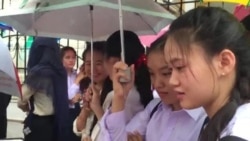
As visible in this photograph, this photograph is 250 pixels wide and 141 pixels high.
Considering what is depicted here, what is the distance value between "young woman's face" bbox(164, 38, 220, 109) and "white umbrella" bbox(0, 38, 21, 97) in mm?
1374

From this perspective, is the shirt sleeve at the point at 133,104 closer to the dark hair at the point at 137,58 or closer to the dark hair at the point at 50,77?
the dark hair at the point at 137,58

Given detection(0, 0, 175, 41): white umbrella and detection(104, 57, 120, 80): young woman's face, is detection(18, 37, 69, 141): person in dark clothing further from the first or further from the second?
detection(104, 57, 120, 80): young woman's face

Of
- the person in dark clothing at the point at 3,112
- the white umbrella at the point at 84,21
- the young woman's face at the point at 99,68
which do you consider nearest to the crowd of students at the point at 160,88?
the young woman's face at the point at 99,68

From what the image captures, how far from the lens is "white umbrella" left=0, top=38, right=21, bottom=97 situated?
8.82ft

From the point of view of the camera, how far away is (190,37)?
1550 millimetres

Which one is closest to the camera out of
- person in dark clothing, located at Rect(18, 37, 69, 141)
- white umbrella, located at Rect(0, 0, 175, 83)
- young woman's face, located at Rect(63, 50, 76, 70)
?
white umbrella, located at Rect(0, 0, 175, 83)

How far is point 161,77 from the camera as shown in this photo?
2.37m

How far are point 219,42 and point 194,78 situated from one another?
0.14 m

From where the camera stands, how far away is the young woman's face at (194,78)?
148 centimetres

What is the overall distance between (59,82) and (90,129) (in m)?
1.45

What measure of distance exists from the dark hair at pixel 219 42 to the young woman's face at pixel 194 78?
26 millimetres

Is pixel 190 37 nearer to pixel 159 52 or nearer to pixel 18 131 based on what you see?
pixel 159 52

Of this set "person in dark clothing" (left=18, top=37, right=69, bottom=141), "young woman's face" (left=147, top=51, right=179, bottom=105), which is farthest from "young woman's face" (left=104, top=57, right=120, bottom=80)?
"person in dark clothing" (left=18, top=37, right=69, bottom=141)

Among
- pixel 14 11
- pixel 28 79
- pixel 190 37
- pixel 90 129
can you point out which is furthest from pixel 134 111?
pixel 28 79
